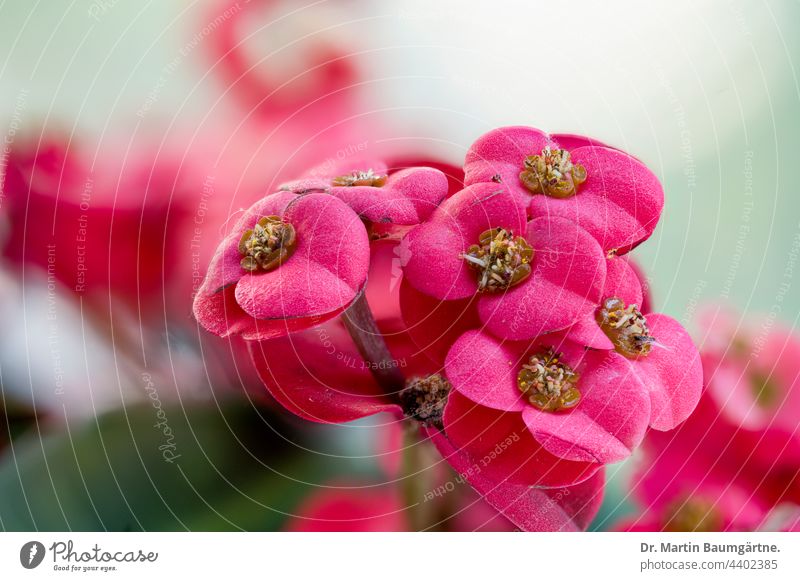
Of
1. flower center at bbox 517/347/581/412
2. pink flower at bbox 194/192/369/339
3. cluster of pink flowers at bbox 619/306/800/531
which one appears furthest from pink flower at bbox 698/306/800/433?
pink flower at bbox 194/192/369/339

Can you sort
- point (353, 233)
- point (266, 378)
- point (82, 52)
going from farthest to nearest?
1. point (82, 52)
2. point (266, 378)
3. point (353, 233)

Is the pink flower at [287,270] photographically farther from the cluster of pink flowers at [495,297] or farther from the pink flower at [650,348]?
the pink flower at [650,348]

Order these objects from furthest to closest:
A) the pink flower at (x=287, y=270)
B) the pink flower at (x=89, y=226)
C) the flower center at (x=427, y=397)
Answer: the pink flower at (x=89, y=226) → the flower center at (x=427, y=397) → the pink flower at (x=287, y=270)

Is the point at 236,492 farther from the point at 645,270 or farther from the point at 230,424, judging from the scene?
the point at 645,270

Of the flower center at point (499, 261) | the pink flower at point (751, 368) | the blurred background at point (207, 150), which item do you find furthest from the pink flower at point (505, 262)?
the pink flower at point (751, 368)

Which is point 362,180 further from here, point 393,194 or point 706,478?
point 706,478

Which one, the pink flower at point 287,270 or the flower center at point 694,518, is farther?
the flower center at point 694,518

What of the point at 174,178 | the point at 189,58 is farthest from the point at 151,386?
the point at 189,58
